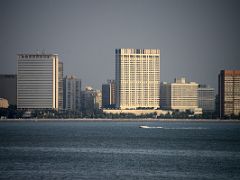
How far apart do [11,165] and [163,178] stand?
656 inches

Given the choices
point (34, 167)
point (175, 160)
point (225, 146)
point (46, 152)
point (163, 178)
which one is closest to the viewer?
point (163, 178)

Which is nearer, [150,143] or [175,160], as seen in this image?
[175,160]

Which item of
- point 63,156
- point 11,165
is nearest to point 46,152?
point 63,156

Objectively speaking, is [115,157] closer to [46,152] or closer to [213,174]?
[46,152]

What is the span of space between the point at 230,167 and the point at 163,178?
1136 cm

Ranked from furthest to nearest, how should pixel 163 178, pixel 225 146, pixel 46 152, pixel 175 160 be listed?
pixel 225 146 → pixel 46 152 → pixel 175 160 → pixel 163 178

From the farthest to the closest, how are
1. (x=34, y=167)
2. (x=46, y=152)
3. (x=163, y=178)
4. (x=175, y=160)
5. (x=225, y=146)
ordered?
(x=225, y=146)
(x=46, y=152)
(x=175, y=160)
(x=34, y=167)
(x=163, y=178)

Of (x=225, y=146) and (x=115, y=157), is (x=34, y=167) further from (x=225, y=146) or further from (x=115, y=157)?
(x=225, y=146)

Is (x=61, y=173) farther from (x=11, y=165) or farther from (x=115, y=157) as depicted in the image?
(x=115, y=157)

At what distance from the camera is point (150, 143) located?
11369 centimetres

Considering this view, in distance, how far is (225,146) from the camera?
108 m

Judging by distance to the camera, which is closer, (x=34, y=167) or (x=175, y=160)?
(x=34, y=167)

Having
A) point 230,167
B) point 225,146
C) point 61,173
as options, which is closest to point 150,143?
point 225,146

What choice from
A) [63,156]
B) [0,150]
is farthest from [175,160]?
[0,150]
